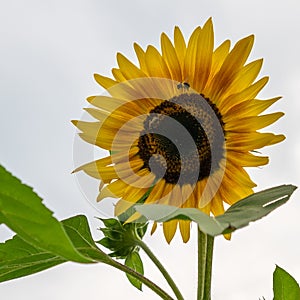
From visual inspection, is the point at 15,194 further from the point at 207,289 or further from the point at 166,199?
the point at 166,199

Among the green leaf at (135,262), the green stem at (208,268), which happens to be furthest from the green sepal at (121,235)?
the green stem at (208,268)

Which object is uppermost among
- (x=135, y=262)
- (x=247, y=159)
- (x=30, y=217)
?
(x=247, y=159)

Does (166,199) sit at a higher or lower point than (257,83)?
lower

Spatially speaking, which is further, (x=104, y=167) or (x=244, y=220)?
(x=104, y=167)

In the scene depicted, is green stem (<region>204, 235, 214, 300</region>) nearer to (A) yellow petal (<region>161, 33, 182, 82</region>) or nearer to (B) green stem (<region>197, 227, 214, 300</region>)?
(B) green stem (<region>197, 227, 214, 300</region>)

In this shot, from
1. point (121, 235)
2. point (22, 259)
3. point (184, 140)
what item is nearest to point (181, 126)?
point (184, 140)

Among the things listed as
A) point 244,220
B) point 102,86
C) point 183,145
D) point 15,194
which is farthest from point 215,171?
point 15,194

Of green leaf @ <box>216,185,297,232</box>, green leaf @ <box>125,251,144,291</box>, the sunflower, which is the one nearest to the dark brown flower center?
the sunflower

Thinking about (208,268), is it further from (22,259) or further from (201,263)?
(22,259)
